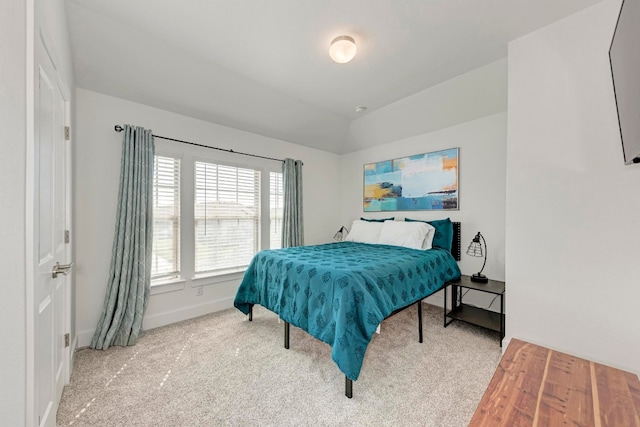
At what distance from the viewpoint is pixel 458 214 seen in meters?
3.32

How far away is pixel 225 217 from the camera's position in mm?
3387

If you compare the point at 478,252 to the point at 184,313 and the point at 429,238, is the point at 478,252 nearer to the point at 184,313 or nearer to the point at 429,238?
the point at 429,238

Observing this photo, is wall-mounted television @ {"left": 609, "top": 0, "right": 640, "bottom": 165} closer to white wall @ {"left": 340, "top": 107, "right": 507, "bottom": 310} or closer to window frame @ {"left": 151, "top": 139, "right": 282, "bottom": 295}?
white wall @ {"left": 340, "top": 107, "right": 507, "bottom": 310}

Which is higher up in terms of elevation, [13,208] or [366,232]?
[13,208]

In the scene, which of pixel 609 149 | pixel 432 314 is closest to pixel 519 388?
pixel 609 149

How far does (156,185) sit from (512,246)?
361 centimetres

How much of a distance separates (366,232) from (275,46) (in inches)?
101

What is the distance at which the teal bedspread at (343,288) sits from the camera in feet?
5.70

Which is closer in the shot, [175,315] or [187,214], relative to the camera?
[175,315]

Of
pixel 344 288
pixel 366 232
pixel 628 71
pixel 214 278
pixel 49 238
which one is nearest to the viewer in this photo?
pixel 628 71

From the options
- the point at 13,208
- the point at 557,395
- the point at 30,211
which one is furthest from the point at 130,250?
the point at 557,395

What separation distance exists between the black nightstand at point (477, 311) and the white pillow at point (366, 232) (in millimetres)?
1160

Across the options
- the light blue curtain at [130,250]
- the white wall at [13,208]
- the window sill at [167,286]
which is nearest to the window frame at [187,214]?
the window sill at [167,286]

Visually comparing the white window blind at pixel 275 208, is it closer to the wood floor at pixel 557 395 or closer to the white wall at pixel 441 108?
the white wall at pixel 441 108
